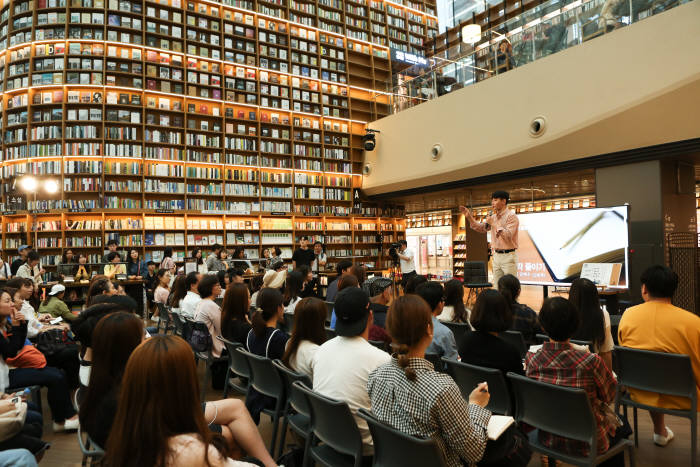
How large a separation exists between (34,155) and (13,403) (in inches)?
348

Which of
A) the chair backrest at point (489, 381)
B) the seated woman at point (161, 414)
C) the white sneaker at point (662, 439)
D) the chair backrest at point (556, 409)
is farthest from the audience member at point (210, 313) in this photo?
the white sneaker at point (662, 439)

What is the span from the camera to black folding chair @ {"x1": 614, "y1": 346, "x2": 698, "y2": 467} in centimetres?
226

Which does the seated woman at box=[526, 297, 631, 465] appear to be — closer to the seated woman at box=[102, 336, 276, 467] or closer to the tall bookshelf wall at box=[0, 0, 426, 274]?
the seated woman at box=[102, 336, 276, 467]

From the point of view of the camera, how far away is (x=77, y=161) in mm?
8992

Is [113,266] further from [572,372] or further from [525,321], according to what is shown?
[572,372]

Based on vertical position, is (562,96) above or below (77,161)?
above

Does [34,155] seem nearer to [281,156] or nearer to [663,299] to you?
[281,156]

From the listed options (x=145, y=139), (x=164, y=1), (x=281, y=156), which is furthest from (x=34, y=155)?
(x=281, y=156)

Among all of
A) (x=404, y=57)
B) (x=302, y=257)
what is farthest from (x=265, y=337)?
(x=404, y=57)

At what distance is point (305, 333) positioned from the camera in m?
2.53

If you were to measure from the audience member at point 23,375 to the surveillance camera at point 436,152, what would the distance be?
27.5 ft

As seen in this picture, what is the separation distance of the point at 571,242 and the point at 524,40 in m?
4.15

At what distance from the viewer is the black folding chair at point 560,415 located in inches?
71.7

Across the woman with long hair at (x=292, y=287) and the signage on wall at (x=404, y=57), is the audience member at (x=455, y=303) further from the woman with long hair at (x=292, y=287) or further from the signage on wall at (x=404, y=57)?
the signage on wall at (x=404, y=57)
